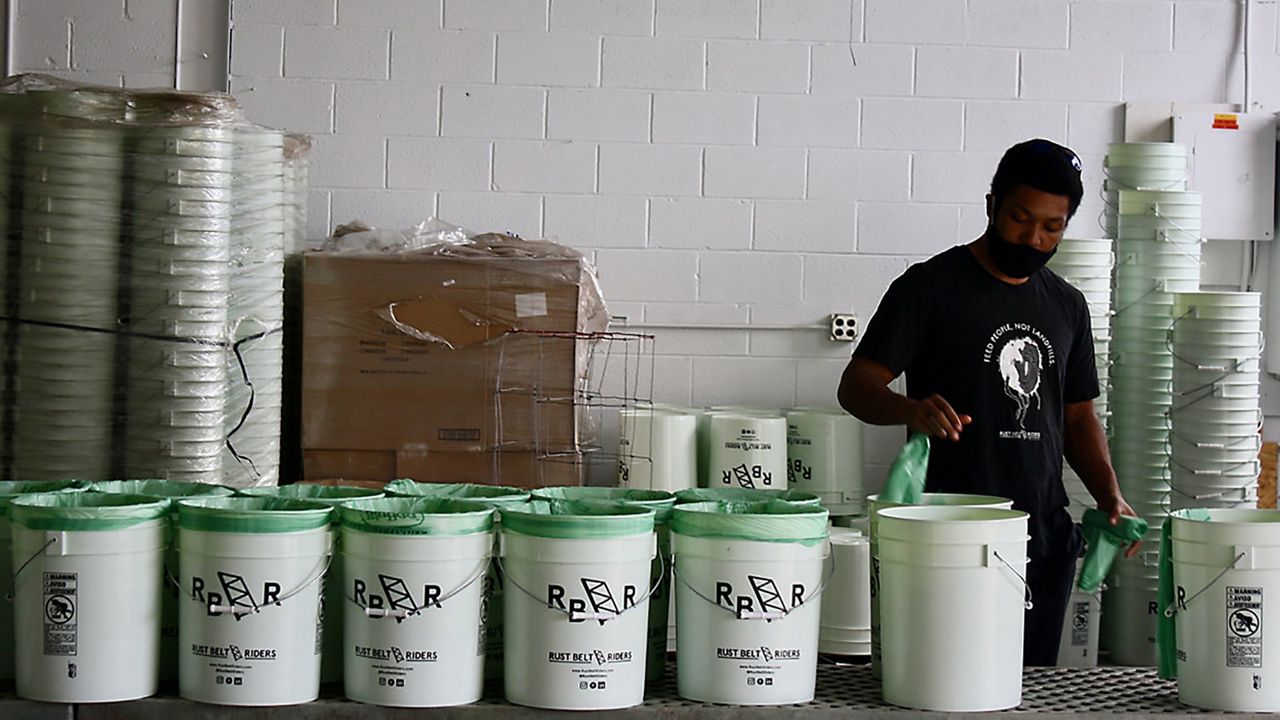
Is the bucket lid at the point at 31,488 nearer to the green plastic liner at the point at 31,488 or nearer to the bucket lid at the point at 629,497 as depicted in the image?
the green plastic liner at the point at 31,488

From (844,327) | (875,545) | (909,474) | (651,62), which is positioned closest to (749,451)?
(844,327)

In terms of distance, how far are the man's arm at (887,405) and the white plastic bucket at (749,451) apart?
0.81 metres

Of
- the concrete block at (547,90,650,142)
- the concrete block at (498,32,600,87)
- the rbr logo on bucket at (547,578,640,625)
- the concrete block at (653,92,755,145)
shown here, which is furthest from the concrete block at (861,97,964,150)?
the rbr logo on bucket at (547,578,640,625)

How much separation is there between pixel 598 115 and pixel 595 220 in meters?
0.34

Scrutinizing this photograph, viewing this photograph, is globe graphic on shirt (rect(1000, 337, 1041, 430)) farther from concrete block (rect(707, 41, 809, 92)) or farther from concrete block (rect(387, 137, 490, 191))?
concrete block (rect(387, 137, 490, 191))

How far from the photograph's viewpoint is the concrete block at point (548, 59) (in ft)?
15.2

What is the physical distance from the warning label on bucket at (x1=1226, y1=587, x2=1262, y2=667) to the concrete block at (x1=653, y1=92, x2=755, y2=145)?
8.87ft

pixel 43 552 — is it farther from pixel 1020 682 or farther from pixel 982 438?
pixel 982 438

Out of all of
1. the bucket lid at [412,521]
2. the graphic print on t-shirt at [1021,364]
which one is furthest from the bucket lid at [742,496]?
the graphic print on t-shirt at [1021,364]

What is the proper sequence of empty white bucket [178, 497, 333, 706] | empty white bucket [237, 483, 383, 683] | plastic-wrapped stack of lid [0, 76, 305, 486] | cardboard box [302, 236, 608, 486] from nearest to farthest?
1. empty white bucket [178, 497, 333, 706]
2. empty white bucket [237, 483, 383, 683]
3. plastic-wrapped stack of lid [0, 76, 305, 486]
4. cardboard box [302, 236, 608, 486]

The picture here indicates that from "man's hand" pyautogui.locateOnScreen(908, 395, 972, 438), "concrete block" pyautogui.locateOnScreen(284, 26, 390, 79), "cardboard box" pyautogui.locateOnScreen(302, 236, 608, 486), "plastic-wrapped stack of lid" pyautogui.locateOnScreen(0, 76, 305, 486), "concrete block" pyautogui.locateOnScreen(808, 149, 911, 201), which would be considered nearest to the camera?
"man's hand" pyautogui.locateOnScreen(908, 395, 972, 438)

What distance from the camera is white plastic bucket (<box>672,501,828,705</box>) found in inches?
88.5

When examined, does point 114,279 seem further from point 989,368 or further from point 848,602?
point 989,368

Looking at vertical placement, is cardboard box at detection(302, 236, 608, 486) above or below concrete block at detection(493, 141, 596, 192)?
below
